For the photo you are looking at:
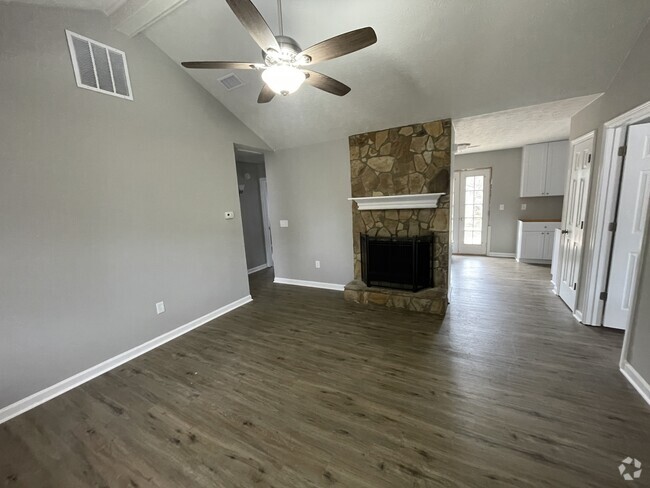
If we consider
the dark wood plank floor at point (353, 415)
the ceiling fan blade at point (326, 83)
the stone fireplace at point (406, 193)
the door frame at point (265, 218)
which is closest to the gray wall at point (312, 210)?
the stone fireplace at point (406, 193)

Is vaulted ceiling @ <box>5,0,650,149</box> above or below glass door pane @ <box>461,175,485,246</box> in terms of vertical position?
above

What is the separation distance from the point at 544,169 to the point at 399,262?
13.8ft

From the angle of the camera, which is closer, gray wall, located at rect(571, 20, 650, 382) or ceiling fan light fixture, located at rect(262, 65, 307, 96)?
ceiling fan light fixture, located at rect(262, 65, 307, 96)

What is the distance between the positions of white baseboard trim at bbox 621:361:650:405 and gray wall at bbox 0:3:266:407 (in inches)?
162

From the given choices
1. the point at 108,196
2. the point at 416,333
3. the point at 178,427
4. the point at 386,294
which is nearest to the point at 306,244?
the point at 386,294

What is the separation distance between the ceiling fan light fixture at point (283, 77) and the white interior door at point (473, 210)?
5.75 metres

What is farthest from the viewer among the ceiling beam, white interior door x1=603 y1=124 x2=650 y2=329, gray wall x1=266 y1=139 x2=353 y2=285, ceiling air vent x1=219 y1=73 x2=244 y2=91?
gray wall x1=266 y1=139 x2=353 y2=285

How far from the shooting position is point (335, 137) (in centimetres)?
394

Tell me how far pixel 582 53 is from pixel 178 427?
4.31 m

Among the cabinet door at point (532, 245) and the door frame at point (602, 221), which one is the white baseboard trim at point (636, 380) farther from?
the cabinet door at point (532, 245)

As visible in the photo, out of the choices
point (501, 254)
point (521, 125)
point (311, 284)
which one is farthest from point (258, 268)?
point (501, 254)

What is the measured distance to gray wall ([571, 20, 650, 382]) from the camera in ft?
6.18

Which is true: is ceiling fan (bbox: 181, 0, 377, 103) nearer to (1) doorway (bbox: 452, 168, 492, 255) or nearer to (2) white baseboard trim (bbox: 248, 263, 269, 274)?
(2) white baseboard trim (bbox: 248, 263, 269, 274)

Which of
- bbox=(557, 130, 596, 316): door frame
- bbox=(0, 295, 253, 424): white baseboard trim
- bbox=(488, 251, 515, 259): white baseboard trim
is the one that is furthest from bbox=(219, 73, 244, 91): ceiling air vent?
bbox=(488, 251, 515, 259): white baseboard trim
